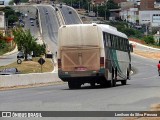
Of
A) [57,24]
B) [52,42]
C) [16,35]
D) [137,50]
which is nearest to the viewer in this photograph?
[16,35]

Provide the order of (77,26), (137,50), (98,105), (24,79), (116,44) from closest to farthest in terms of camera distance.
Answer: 1. (98,105)
2. (77,26)
3. (116,44)
4. (24,79)
5. (137,50)

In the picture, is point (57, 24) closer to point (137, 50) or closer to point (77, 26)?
point (137, 50)

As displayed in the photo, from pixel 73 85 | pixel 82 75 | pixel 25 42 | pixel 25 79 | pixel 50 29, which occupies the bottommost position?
pixel 50 29

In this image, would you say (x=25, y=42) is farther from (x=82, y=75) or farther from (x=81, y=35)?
(x=82, y=75)

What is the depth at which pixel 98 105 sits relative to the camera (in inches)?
822

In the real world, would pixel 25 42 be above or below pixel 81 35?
below

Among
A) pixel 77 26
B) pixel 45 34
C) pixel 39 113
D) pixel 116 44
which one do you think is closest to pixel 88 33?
pixel 77 26

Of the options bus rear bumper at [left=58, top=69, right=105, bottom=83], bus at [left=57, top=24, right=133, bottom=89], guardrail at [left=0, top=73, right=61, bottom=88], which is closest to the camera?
bus rear bumper at [left=58, top=69, right=105, bottom=83]

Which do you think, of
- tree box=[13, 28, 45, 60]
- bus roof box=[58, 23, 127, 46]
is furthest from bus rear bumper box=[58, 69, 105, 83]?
tree box=[13, 28, 45, 60]

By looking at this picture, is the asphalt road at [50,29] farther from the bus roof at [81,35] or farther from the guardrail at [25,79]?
the bus roof at [81,35]

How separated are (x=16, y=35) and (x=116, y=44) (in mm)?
69969

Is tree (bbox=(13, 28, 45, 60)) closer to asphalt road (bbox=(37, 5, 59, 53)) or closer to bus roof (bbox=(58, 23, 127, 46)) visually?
asphalt road (bbox=(37, 5, 59, 53))

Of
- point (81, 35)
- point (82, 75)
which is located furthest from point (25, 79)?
point (81, 35)

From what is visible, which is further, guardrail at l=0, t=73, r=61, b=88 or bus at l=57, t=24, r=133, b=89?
guardrail at l=0, t=73, r=61, b=88
